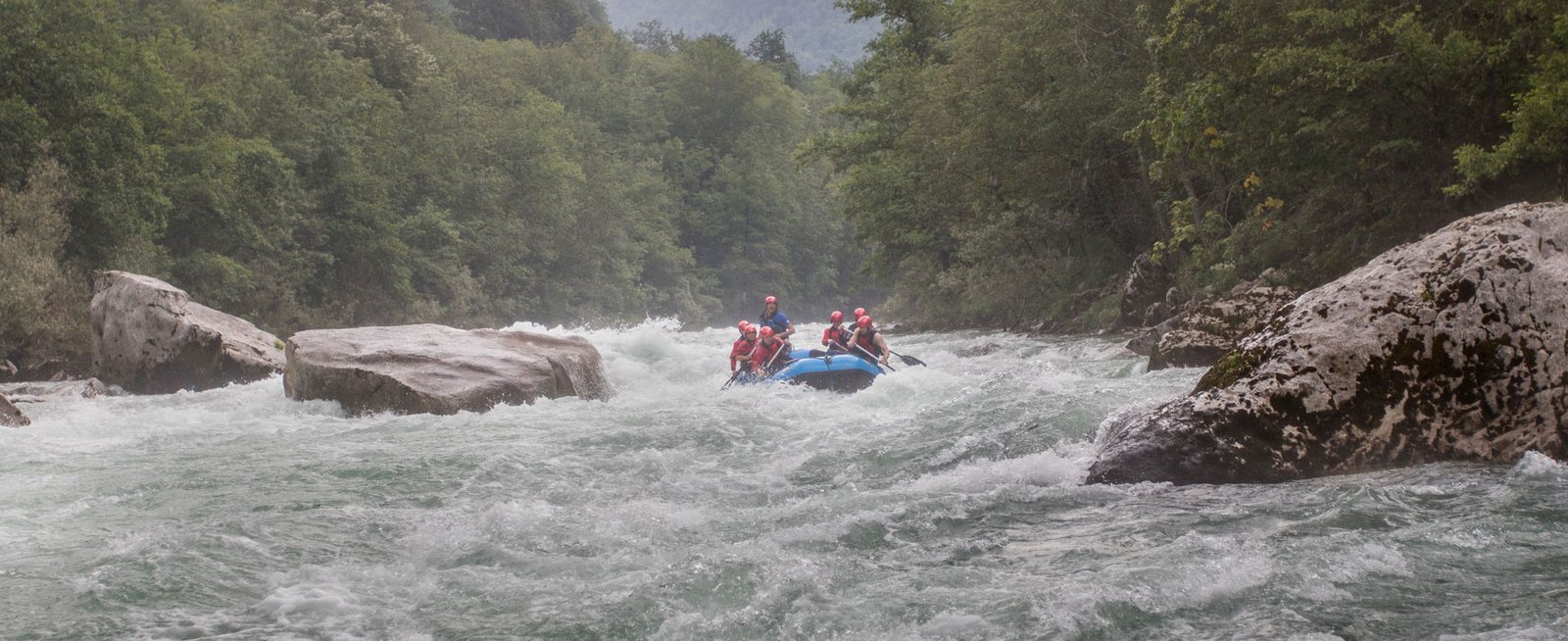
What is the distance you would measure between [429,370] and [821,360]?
14.4 feet

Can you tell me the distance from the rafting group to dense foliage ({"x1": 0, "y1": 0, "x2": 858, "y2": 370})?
444 inches

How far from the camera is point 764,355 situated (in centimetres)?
1606

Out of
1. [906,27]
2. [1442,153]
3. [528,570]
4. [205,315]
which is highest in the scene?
[906,27]

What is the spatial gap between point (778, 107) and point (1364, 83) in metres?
49.9

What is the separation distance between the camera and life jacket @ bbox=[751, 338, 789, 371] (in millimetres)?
15656

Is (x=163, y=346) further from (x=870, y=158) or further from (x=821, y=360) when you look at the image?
(x=870, y=158)

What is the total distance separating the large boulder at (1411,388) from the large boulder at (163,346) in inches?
505

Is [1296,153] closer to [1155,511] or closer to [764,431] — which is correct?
[764,431]

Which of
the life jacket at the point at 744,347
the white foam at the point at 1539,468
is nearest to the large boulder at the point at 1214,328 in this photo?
the life jacket at the point at 744,347

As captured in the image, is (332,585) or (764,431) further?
(764,431)

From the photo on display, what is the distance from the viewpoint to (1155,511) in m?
6.28

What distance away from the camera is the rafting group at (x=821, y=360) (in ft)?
46.6

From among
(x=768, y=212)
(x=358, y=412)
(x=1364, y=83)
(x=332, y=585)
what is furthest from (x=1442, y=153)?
(x=768, y=212)

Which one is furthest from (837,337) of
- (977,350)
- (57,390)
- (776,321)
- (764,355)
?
(57,390)
